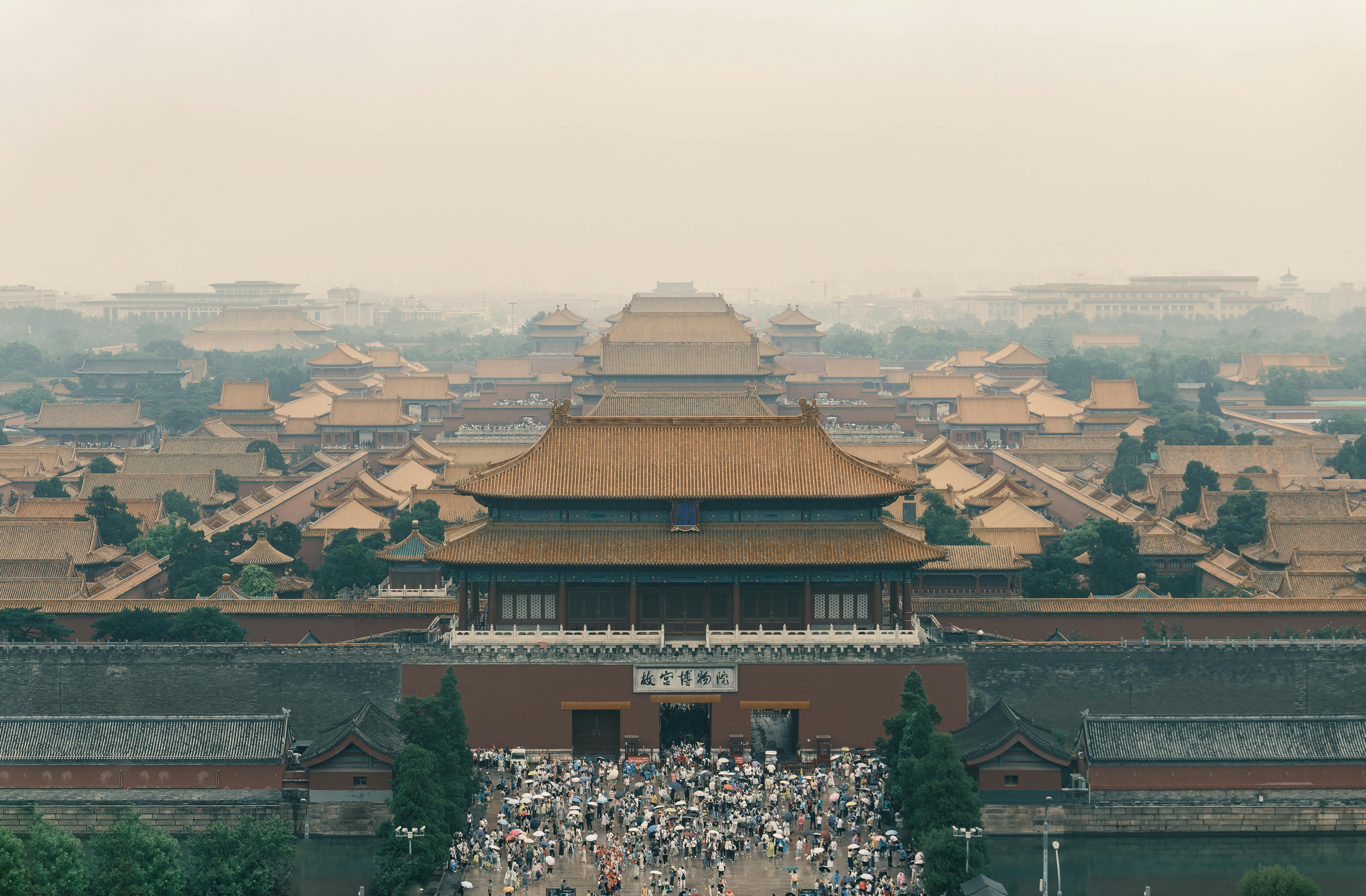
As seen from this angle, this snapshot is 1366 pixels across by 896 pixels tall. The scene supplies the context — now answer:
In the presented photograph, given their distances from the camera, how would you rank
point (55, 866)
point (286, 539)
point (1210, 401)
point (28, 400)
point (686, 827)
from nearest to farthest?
point (55, 866)
point (686, 827)
point (286, 539)
point (1210, 401)
point (28, 400)

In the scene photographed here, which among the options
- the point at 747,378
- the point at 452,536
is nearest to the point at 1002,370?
the point at 747,378

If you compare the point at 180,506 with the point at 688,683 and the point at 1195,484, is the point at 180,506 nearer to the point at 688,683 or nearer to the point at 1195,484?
the point at 688,683

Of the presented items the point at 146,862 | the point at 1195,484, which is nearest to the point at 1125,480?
the point at 1195,484

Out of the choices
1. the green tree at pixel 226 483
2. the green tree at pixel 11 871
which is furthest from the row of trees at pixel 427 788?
the green tree at pixel 226 483

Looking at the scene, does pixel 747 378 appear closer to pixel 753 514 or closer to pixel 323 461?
pixel 323 461

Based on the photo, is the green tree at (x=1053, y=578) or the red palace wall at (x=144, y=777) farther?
the green tree at (x=1053, y=578)

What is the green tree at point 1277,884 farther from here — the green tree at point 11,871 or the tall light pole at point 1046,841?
the green tree at point 11,871
